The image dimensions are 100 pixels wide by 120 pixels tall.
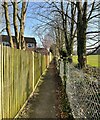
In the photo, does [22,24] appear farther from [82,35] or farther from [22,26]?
[82,35]

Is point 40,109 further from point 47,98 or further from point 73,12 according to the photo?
point 73,12

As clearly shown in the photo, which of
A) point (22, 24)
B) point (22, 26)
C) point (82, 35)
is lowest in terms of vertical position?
point (82, 35)

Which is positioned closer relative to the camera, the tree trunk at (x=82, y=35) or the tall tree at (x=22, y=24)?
the tree trunk at (x=82, y=35)

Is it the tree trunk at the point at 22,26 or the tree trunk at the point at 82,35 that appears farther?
the tree trunk at the point at 22,26

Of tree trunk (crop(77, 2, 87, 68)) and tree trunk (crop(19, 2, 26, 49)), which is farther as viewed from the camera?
tree trunk (crop(19, 2, 26, 49))

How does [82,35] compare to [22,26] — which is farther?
[22,26]

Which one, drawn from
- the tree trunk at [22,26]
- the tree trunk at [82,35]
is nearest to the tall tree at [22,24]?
the tree trunk at [22,26]

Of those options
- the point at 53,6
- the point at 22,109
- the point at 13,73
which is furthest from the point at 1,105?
the point at 53,6

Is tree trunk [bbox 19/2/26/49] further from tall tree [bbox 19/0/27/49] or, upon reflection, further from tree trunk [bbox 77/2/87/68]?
tree trunk [bbox 77/2/87/68]

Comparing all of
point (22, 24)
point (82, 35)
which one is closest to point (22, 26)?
point (22, 24)

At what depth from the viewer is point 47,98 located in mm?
A: 9055

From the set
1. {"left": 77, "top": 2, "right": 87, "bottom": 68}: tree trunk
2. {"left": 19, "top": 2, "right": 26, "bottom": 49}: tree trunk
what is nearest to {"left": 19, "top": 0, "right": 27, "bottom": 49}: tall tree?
{"left": 19, "top": 2, "right": 26, "bottom": 49}: tree trunk

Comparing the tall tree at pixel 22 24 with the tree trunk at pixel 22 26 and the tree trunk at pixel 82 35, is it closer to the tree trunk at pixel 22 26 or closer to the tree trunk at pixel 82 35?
the tree trunk at pixel 22 26

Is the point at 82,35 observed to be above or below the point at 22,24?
below
